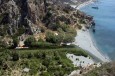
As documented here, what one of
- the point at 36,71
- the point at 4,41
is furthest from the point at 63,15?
the point at 36,71

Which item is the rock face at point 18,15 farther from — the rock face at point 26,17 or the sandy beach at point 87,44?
the sandy beach at point 87,44

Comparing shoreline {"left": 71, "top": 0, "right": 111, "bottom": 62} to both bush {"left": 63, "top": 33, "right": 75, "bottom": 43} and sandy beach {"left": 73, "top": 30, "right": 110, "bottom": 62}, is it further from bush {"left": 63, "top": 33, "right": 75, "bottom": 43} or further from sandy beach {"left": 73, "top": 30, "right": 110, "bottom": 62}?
bush {"left": 63, "top": 33, "right": 75, "bottom": 43}

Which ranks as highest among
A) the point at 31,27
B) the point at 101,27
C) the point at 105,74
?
the point at 105,74

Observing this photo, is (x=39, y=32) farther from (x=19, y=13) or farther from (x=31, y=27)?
(x=19, y=13)

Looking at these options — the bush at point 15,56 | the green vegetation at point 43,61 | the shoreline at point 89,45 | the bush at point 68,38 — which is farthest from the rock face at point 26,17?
the bush at point 15,56

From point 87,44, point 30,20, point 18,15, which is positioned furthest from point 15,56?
point 18,15

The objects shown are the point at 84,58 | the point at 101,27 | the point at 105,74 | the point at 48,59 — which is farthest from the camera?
the point at 101,27
